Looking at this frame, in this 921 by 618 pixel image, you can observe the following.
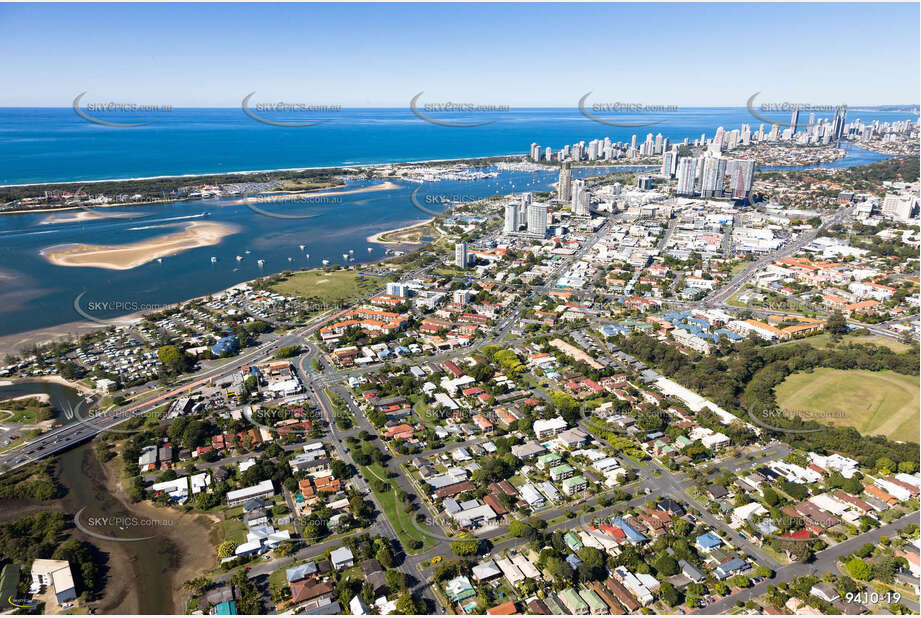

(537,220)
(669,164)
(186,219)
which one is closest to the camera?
(537,220)

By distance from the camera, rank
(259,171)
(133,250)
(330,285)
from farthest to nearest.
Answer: (259,171), (133,250), (330,285)

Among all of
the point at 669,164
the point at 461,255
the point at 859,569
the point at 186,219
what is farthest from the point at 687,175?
the point at 186,219

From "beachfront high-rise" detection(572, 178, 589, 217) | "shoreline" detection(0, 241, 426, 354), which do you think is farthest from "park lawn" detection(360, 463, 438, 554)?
"beachfront high-rise" detection(572, 178, 589, 217)

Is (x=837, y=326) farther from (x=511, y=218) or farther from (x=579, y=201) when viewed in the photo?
(x=579, y=201)

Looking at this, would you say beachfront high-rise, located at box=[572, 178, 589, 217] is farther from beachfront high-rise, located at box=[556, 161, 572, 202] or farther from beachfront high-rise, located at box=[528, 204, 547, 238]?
beachfront high-rise, located at box=[528, 204, 547, 238]

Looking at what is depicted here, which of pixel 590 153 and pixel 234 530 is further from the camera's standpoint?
pixel 590 153

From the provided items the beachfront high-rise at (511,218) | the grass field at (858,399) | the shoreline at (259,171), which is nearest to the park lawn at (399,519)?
the grass field at (858,399)
